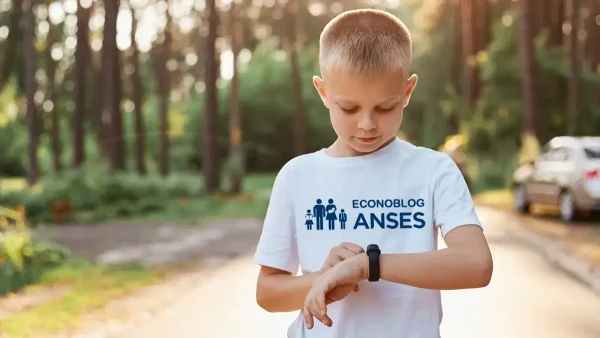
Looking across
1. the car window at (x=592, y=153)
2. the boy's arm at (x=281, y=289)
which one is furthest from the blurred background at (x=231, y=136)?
the boy's arm at (x=281, y=289)

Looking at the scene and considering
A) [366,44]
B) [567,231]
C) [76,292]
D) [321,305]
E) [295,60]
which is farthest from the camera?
[295,60]

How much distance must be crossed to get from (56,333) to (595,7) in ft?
130

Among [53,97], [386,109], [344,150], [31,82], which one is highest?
[386,109]

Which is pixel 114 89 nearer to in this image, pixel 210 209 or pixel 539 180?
pixel 210 209

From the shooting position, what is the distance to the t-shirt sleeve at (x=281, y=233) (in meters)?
2.26

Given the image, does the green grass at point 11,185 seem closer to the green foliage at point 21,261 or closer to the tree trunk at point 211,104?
the tree trunk at point 211,104

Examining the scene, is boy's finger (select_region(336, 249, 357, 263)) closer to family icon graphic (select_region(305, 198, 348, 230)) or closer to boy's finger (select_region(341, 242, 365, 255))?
boy's finger (select_region(341, 242, 365, 255))

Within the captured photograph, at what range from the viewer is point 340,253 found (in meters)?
2.04

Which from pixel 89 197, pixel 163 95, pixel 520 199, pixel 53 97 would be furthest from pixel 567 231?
pixel 53 97

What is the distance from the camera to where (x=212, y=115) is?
32.4 metres

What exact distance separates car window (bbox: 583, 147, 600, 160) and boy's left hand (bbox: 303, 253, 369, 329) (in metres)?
17.2

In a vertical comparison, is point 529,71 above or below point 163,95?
above

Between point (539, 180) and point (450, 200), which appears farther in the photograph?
point (539, 180)

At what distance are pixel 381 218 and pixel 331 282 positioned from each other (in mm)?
264
